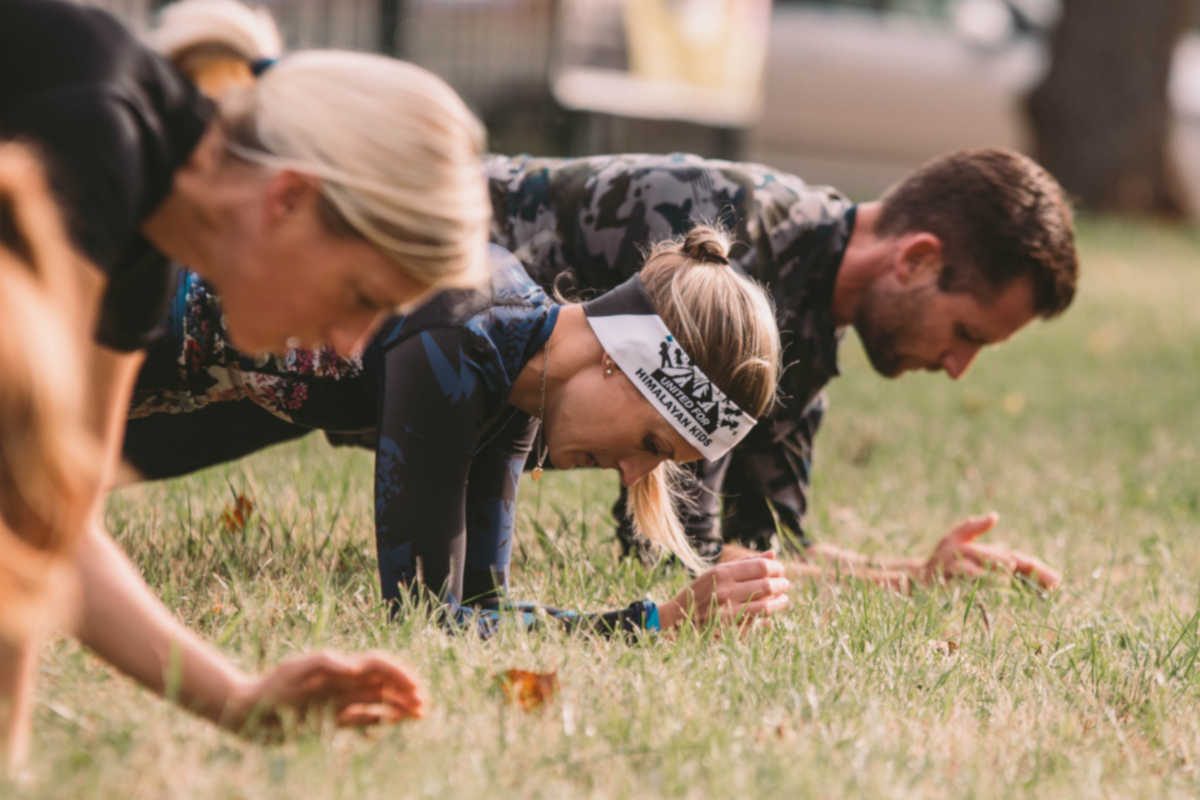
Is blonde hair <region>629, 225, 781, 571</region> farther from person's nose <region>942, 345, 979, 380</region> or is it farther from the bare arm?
person's nose <region>942, 345, 979, 380</region>

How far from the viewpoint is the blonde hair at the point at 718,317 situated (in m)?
2.64

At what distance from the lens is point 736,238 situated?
3.43 meters

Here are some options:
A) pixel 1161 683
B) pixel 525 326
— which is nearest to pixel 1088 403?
pixel 1161 683

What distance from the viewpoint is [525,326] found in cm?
270

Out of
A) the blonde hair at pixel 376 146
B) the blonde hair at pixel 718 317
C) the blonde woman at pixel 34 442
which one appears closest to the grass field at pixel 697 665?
the blonde woman at pixel 34 442

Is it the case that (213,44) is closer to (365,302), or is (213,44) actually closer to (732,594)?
(365,302)

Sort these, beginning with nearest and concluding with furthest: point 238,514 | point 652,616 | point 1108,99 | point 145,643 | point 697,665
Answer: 1. point 145,643
2. point 697,665
3. point 652,616
4. point 238,514
5. point 1108,99

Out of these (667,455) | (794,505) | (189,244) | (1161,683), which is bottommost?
(794,505)

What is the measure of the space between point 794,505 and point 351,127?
7.19 ft

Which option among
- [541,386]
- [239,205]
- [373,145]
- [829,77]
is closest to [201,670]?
[239,205]

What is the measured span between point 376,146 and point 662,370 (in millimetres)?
949

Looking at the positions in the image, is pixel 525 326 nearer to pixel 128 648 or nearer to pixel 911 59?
pixel 128 648

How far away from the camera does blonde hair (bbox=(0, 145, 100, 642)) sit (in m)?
1.56

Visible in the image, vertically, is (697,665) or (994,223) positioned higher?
(994,223)
